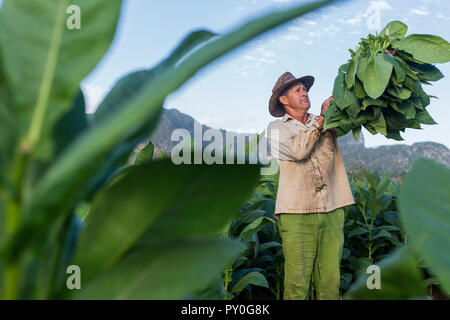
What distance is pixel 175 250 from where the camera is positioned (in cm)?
23

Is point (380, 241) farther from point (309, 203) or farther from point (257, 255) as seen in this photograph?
point (257, 255)

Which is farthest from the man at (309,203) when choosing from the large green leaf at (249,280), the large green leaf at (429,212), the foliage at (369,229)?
the large green leaf at (429,212)

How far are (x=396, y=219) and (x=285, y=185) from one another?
116cm

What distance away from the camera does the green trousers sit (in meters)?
2.84

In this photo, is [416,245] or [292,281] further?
[292,281]

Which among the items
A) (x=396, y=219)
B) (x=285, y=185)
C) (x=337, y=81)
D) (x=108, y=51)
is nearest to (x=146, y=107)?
(x=108, y=51)

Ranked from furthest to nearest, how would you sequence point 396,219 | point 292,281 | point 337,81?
point 396,219 < point 292,281 < point 337,81

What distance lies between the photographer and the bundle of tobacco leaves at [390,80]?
1.81 m

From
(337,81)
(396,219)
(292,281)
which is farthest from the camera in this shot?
(396,219)

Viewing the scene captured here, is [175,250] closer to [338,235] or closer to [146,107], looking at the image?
[146,107]

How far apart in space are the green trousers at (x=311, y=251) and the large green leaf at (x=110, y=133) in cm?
280

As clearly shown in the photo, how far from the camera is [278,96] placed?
3447 millimetres

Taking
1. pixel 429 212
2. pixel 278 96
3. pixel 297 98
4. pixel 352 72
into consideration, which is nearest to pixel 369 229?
pixel 297 98
